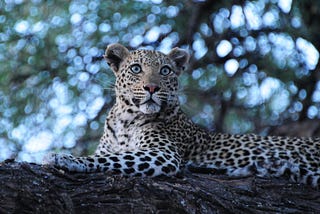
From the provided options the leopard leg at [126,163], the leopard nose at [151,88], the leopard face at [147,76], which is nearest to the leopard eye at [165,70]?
the leopard face at [147,76]

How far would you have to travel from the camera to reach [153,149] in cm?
722

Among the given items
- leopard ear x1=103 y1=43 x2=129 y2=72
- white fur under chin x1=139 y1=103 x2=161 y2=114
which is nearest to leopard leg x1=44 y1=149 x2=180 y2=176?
white fur under chin x1=139 y1=103 x2=161 y2=114

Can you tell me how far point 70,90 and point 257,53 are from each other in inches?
113

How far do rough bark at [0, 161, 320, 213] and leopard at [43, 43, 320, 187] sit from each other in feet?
2.03

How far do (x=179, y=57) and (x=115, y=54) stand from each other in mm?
760

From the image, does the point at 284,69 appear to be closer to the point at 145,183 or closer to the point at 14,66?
the point at 14,66

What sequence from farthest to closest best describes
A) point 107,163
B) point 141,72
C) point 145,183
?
point 141,72
point 107,163
point 145,183

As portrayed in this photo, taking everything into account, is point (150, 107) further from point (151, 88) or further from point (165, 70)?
point (165, 70)

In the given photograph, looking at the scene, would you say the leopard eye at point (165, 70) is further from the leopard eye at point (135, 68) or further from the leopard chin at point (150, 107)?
the leopard chin at point (150, 107)

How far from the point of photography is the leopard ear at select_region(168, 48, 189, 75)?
8672 mm

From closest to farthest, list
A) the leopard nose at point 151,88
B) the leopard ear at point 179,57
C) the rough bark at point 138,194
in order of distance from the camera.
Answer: the rough bark at point 138,194 < the leopard nose at point 151,88 < the leopard ear at point 179,57

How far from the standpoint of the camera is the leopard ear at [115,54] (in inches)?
336

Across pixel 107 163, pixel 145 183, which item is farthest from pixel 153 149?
pixel 145 183

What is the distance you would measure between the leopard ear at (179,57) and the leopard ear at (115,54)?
0.54m
